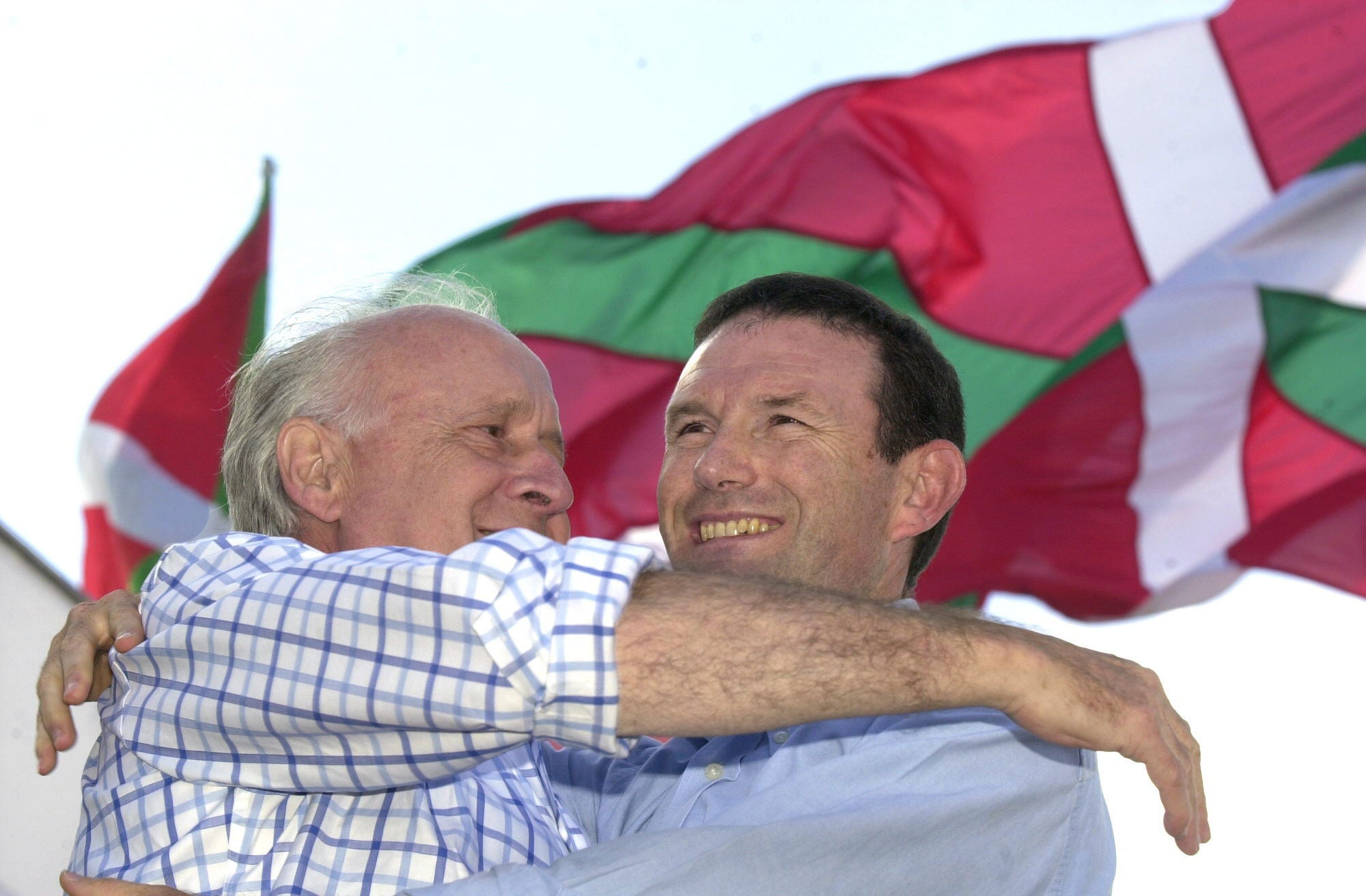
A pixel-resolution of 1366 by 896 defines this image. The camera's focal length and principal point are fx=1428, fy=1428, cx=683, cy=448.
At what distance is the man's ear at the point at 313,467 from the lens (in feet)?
9.08

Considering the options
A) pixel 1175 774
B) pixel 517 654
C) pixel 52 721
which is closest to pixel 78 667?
pixel 52 721

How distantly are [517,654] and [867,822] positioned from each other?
77 centimetres

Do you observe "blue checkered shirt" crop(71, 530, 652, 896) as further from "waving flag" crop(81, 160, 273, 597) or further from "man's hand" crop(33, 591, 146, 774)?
"waving flag" crop(81, 160, 273, 597)

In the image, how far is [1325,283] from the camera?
769cm

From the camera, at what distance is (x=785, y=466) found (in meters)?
3.32

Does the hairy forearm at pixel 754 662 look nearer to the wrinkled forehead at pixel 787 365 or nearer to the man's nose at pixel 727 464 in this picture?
the man's nose at pixel 727 464

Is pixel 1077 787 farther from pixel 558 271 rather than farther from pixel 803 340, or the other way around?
pixel 558 271

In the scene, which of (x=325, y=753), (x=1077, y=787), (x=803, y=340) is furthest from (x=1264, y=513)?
(x=325, y=753)

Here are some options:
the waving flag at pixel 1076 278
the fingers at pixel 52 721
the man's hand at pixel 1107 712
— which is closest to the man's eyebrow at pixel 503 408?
the fingers at pixel 52 721

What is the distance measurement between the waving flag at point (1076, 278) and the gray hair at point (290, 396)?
17.0 ft

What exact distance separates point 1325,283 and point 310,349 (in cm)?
640

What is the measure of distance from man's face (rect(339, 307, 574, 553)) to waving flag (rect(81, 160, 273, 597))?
5529mm

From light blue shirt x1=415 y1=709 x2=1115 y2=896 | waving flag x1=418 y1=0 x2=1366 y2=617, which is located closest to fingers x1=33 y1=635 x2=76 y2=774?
light blue shirt x1=415 y1=709 x2=1115 y2=896

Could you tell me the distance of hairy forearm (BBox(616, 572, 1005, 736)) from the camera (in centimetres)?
174
